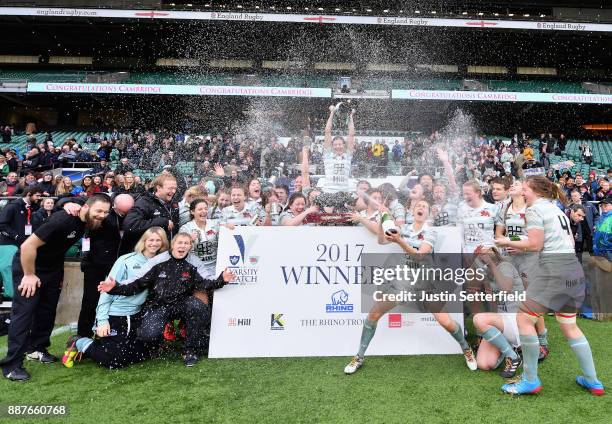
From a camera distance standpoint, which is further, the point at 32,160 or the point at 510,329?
the point at 32,160

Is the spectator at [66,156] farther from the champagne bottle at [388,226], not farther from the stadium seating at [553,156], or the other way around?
the champagne bottle at [388,226]

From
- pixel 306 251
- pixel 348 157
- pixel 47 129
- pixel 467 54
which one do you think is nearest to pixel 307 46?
pixel 467 54

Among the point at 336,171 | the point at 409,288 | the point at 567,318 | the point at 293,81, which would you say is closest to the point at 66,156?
the point at 336,171

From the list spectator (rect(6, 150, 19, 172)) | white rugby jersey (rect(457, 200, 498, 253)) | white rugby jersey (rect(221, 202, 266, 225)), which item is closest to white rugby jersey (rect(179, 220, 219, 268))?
white rugby jersey (rect(221, 202, 266, 225))

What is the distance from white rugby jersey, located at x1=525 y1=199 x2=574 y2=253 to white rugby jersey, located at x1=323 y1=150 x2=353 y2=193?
121 inches

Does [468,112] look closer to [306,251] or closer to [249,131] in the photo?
[249,131]

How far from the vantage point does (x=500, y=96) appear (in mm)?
22578

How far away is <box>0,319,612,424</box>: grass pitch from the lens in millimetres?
3037

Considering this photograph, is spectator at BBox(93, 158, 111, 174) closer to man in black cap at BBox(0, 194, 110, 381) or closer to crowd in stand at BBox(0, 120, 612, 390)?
crowd in stand at BBox(0, 120, 612, 390)

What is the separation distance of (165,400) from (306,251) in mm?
1934

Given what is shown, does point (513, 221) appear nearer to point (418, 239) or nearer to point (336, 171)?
point (418, 239)

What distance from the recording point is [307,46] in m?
27.9

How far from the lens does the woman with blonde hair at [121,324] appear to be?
394cm

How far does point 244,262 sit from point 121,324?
1.38 metres
